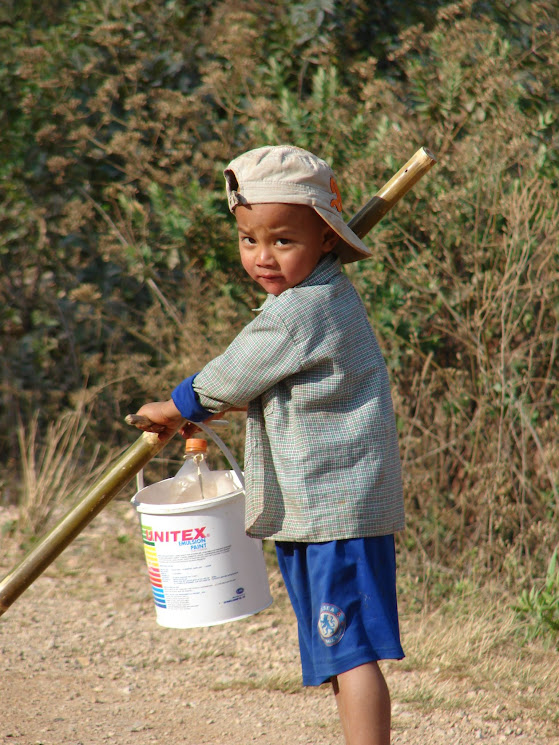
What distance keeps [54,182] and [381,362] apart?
11.8 feet

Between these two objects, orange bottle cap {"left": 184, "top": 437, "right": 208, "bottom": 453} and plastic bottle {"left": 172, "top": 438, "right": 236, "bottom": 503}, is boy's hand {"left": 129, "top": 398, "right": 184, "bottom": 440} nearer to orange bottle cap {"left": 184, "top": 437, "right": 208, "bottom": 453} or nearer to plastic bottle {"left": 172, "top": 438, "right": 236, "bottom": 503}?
orange bottle cap {"left": 184, "top": 437, "right": 208, "bottom": 453}

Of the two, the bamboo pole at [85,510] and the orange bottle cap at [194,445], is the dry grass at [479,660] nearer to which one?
the orange bottle cap at [194,445]

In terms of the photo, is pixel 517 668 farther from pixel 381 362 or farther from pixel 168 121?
pixel 168 121

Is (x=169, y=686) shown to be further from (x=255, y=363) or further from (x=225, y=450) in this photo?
(x=255, y=363)

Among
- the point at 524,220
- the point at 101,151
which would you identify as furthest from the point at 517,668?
the point at 101,151

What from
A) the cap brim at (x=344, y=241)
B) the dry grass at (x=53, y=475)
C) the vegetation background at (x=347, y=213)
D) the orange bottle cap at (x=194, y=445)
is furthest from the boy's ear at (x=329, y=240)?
the dry grass at (x=53, y=475)

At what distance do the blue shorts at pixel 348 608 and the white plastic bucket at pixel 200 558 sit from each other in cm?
29

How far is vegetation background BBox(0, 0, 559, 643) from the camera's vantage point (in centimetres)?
388

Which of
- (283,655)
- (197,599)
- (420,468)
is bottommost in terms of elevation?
(283,655)

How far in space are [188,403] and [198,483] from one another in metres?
0.46

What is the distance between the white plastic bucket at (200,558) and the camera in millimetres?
2494

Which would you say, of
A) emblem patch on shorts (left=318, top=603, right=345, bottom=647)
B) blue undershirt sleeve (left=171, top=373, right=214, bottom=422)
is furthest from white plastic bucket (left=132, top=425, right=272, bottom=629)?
emblem patch on shorts (left=318, top=603, right=345, bottom=647)

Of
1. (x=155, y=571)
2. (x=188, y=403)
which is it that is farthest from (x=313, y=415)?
(x=155, y=571)

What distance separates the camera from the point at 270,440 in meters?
2.33
